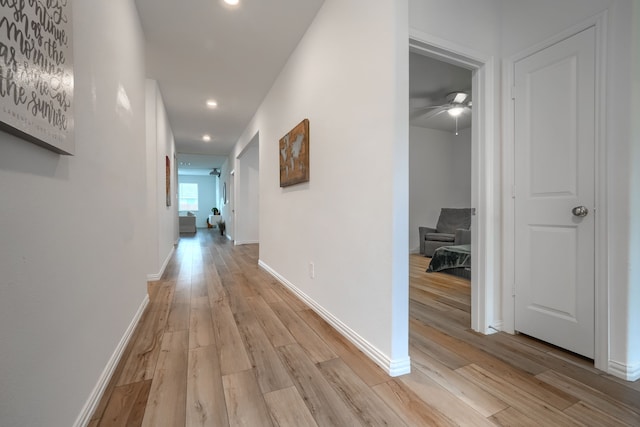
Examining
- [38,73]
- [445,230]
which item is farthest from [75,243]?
[445,230]

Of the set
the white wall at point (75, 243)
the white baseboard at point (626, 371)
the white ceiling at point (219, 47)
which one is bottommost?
the white baseboard at point (626, 371)

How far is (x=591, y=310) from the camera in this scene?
62.1 inches

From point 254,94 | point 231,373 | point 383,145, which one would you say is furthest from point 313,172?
point 254,94

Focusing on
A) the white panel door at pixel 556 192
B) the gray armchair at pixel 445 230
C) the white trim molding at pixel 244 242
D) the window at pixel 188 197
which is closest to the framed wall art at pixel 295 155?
the white panel door at pixel 556 192

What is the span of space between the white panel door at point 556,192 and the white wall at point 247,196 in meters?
5.26

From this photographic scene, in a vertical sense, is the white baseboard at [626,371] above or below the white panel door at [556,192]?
below

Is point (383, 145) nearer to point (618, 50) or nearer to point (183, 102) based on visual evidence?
point (618, 50)

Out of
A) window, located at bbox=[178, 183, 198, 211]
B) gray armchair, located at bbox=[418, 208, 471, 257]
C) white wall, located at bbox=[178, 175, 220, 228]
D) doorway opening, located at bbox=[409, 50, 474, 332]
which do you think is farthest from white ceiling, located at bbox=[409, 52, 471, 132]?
window, located at bbox=[178, 183, 198, 211]

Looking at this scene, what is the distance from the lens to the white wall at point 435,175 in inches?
227

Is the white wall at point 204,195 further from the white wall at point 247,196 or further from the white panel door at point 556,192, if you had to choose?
the white panel door at point 556,192

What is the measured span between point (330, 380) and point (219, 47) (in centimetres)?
308

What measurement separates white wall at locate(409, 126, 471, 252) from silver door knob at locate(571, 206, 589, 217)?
13.4 ft

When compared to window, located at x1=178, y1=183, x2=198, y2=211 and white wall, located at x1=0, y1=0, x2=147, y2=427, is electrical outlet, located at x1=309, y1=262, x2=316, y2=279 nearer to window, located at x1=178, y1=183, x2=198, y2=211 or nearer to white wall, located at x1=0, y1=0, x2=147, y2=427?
white wall, located at x1=0, y1=0, x2=147, y2=427

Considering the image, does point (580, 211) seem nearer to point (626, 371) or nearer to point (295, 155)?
point (626, 371)
